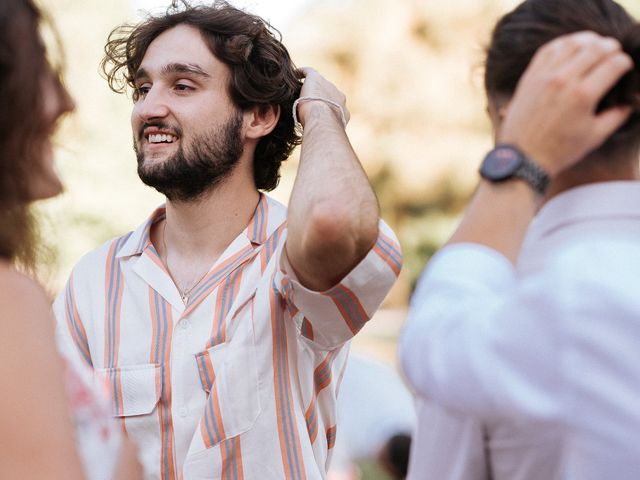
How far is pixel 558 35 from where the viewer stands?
1516 millimetres

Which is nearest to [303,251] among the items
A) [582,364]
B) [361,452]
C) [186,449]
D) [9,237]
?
[186,449]

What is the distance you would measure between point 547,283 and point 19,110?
0.82m

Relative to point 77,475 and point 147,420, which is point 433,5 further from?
point 77,475

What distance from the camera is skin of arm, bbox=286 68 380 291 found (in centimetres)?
226

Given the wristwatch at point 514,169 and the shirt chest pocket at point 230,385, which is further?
the shirt chest pocket at point 230,385

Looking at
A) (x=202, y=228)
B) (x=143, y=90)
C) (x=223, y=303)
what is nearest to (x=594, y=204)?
(x=223, y=303)

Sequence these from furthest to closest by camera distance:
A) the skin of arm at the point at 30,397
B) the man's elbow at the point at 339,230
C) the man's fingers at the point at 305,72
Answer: the man's fingers at the point at 305,72
the man's elbow at the point at 339,230
the skin of arm at the point at 30,397

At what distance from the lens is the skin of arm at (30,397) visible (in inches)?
45.3

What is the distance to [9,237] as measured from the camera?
4.53 feet

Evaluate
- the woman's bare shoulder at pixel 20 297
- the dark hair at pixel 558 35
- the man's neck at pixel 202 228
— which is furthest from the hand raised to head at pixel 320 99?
the woman's bare shoulder at pixel 20 297

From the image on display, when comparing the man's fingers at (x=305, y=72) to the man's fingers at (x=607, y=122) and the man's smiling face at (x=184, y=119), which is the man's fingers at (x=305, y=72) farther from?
the man's fingers at (x=607, y=122)

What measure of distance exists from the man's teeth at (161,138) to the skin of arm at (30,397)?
1.70 m

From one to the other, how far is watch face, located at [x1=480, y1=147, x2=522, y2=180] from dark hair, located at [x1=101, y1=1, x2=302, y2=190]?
179 centimetres

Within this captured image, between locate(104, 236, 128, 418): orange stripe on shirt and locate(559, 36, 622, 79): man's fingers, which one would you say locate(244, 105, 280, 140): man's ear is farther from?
locate(559, 36, 622, 79): man's fingers
